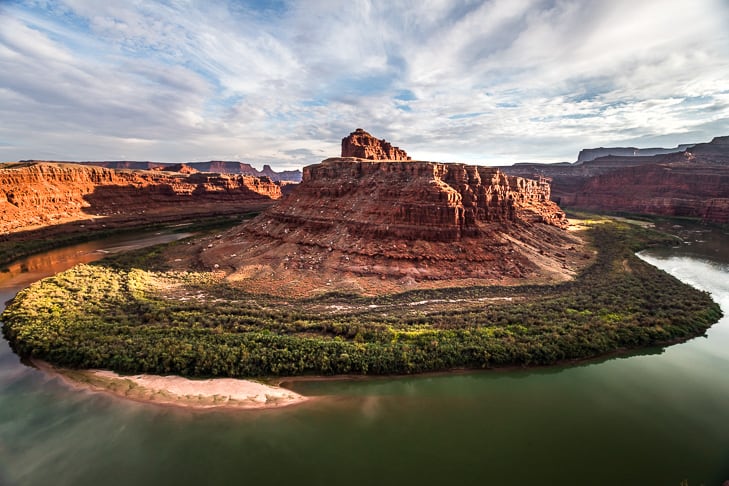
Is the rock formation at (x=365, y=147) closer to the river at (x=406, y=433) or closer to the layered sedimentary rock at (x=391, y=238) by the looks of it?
the layered sedimentary rock at (x=391, y=238)

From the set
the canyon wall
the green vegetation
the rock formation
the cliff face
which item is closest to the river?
the green vegetation

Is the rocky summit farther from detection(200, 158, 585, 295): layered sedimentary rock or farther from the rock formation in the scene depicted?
the rock formation

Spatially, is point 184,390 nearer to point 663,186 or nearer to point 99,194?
point 99,194

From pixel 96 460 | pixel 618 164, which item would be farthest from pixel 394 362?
pixel 618 164

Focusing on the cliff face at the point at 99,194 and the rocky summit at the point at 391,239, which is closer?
the rocky summit at the point at 391,239

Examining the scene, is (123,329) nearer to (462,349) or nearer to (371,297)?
(371,297)

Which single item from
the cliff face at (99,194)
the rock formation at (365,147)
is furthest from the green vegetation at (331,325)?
the cliff face at (99,194)

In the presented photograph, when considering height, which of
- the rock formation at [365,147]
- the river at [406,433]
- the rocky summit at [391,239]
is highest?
the rock formation at [365,147]
